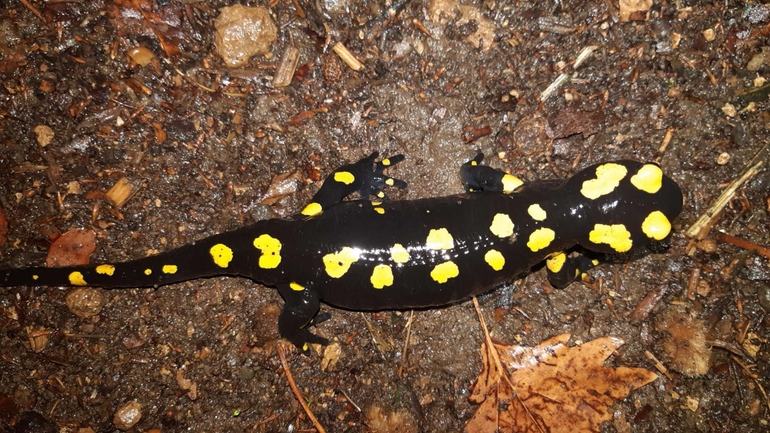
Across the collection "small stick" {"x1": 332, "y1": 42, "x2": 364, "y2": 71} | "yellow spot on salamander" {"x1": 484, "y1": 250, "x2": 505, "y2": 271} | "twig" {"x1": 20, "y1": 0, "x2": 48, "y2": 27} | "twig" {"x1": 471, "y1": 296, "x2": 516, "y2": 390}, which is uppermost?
"twig" {"x1": 20, "y1": 0, "x2": 48, "y2": 27}

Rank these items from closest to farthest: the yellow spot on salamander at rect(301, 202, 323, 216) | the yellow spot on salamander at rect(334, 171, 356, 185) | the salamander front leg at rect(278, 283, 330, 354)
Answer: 1. the salamander front leg at rect(278, 283, 330, 354)
2. the yellow spot on salamander at rect(301, 202, 323, 216)
3. the yellow spot on salamander at rect(334, 171, 356, 185)

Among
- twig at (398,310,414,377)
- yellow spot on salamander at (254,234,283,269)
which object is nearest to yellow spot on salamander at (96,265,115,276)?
yellow spot on salamander at (254,234,283,269)

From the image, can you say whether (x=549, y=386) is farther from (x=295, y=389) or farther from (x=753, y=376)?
(x=295, y=389)

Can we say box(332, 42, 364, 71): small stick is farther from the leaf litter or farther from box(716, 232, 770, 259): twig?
box(716, 232, 770, 259): twig

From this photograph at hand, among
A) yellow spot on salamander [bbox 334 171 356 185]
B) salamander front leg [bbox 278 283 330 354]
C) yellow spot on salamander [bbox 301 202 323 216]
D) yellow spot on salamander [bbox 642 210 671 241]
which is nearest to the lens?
yellow spot on salamander [bbox 642 210 671 241]

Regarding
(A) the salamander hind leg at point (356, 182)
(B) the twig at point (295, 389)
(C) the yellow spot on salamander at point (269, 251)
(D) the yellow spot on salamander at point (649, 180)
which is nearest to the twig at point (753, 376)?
(D) the yellow spot on salamander at point (649, 180)

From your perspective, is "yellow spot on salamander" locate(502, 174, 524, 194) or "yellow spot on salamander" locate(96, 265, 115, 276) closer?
"yellow spot on salamander" locate(96, 265, 115, 276)

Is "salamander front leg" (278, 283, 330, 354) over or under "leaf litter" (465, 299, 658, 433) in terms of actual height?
over

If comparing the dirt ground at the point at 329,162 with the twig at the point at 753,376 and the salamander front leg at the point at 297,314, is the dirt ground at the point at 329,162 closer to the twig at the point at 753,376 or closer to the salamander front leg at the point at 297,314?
the twig at the point at 753,376

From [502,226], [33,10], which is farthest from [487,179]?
[33,10]
